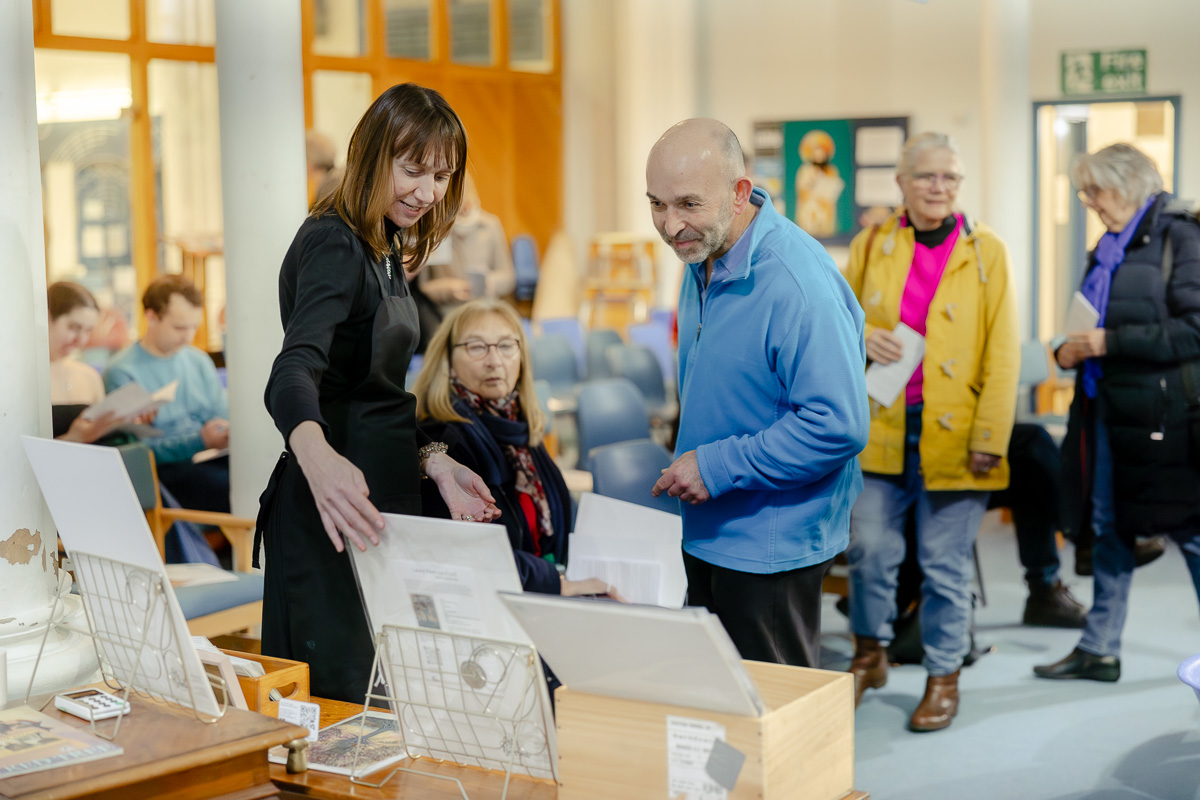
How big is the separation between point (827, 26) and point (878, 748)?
855cm

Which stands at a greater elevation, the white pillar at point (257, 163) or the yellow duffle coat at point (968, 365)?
the white pillar at point (257, 163)

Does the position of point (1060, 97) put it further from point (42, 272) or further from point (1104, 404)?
point (42, 272)

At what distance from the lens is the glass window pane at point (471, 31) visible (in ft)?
35.9

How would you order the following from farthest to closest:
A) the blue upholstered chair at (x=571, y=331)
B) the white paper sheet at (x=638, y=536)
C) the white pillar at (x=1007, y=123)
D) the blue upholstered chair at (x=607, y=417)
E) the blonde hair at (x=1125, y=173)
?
1. the white pillar at (x=1007, y=123)
2. the blue upholstered chair at (x=571, y=331)
3. the blue upholstered chair at (x=607, y=417)
4. the blonde hair at (x=1125, y=173)
5. the white paper sheet at (x=638, y=536)

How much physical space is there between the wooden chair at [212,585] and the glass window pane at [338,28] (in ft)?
22.1

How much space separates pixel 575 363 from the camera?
7.71 m

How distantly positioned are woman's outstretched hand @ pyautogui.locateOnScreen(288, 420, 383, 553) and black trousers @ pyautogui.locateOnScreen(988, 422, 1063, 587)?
3.63 metres

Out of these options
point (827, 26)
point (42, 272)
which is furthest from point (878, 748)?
point (827, 26)

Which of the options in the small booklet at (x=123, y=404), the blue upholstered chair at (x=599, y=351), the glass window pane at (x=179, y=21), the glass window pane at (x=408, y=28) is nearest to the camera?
the small booklet at (x=123, y=404)

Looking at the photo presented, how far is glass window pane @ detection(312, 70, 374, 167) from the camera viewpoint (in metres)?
9.78

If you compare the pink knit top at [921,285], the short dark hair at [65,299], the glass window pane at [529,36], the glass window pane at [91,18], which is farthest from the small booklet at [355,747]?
the glass window pane at [529,36]

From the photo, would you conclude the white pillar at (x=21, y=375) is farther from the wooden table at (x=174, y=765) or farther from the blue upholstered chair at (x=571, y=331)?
the blue upholstered chair at (x=571, y=331)

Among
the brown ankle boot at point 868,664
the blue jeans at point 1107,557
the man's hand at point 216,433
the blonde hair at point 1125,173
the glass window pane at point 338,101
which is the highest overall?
the glass window pane at point 338,101

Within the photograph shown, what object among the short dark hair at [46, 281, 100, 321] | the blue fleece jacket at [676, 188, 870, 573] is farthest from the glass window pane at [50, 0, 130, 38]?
the blue fleece jacket at [676, 188, 870, 573]
